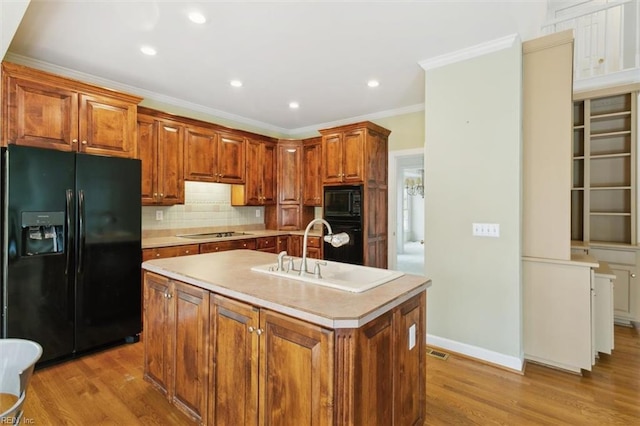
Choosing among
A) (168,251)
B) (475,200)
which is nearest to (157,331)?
(168,251)

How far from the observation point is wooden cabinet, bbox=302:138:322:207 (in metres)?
5.06

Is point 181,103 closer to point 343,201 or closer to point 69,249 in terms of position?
point 69,249

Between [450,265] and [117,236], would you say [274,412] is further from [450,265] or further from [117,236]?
[117,236]

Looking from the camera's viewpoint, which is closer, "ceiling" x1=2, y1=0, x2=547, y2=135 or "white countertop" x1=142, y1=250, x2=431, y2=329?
"white countertop" x1=142, y1=250, x2=431, y2=329

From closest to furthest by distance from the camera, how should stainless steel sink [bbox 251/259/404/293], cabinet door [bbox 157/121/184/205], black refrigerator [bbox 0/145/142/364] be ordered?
stainless steel sink [bbox 251/259/404/293]
black refrigerator [bbox 0/145/142/364]
cabinet door [bbox 157/121/184/205]

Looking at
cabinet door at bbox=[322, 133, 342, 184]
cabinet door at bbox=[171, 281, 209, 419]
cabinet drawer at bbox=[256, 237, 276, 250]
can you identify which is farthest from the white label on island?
cabinet drawer at bbox=[256, 237, 276, 250]

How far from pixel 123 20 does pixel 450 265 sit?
3.27m

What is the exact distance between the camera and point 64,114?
2777 millimetres

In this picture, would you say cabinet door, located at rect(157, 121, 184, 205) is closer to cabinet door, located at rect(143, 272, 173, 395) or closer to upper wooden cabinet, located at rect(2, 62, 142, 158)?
upper wooden cabinet, located at rect(2, 62, 142, 158)

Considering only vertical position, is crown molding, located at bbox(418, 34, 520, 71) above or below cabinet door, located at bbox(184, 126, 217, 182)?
above

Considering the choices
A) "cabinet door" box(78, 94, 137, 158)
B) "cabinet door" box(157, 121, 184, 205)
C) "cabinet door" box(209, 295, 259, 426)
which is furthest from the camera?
"cabinet door" box(157, 121, 184, 205)

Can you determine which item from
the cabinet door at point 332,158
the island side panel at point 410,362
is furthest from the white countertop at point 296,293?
the cabinet door at point 332,158

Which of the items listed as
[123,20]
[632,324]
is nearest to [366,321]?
[123,20]

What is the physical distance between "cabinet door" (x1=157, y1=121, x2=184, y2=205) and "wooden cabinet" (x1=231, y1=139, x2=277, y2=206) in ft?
3.34
